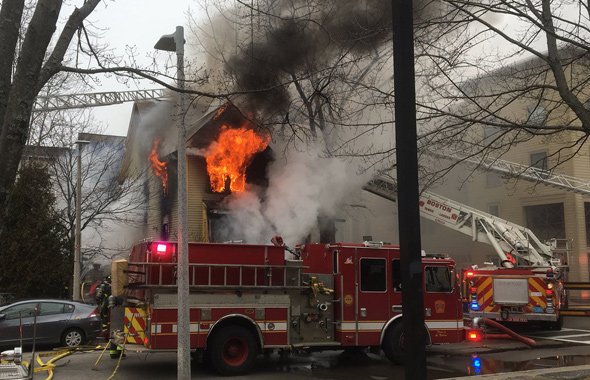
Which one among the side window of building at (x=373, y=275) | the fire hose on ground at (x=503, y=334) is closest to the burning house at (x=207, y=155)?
the side window of building at (x=373, y=275)

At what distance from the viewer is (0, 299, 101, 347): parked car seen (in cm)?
1172

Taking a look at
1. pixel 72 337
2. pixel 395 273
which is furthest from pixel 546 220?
pixel 72 337

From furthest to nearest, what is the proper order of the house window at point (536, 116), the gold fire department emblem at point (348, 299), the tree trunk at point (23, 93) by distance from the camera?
the gold fire department emblem at point (348, 299) → the house window at point (536, 116) → the tree trunk at point (23, 93)

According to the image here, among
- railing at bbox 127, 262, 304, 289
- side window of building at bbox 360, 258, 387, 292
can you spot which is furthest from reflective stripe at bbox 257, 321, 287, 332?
side window of building at bbox 360, 258, 387, 292

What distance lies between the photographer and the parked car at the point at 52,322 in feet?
38.4

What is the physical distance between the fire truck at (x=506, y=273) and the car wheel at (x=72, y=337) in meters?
8.52

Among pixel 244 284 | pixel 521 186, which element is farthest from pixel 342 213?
pixel 521 186

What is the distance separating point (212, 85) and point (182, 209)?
16.2 feet

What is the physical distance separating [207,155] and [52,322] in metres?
6.24

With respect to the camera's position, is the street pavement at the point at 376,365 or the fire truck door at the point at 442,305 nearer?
the street pavement at the point at 376,365

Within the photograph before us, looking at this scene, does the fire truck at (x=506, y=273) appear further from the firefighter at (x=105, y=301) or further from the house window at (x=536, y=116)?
the firefighter at (x=105, y=301)

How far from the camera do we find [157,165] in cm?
1791

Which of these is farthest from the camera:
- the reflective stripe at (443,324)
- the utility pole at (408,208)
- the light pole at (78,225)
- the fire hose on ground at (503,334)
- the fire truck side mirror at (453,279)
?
the light pole at (78,225)

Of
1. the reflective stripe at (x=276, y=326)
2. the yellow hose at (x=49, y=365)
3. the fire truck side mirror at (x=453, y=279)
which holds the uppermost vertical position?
the fire truck side mirror at (x=453, y=279)
